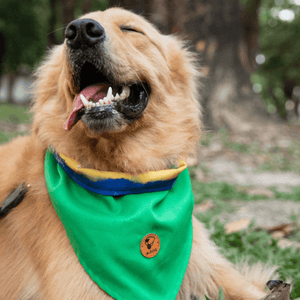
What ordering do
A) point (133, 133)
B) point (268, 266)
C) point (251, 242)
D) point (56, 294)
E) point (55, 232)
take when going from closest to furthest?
1. point (56, 294)
2. point (55, 232)
3. point (133, 133)
4. point (268, 266)
5. point (251, 242)

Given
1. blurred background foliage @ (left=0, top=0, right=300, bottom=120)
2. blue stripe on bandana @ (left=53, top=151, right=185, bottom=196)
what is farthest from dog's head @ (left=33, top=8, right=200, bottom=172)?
blurred background foliage @ (left=0, top=0, right=300, bottom=120)

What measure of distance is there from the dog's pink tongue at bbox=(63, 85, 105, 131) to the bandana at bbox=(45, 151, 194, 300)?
0.83 ft

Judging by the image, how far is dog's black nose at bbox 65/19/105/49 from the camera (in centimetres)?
196

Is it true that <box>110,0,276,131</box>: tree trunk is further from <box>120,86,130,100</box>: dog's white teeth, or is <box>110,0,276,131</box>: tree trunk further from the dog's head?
<box>120,86,130,100</box>: dog's white teeth

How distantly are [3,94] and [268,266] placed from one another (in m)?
45.3

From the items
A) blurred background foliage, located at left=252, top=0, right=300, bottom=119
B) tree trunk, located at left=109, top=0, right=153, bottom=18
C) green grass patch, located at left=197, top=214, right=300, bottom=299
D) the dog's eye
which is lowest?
blurred background foliage, located at left=252, top=0, right=300, bottom=119

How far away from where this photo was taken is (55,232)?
1938 mm

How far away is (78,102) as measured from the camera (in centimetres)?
210

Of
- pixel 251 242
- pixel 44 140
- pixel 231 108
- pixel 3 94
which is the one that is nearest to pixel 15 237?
pixel 44 140

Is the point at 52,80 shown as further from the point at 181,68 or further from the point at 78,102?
the point at 181,68

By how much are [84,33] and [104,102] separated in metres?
0.48

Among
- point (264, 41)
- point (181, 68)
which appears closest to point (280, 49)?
point (264, 41)

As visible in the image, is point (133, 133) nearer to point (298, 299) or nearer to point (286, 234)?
point (298, 299)

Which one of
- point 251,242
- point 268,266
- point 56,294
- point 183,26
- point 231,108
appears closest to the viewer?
point 56,294
